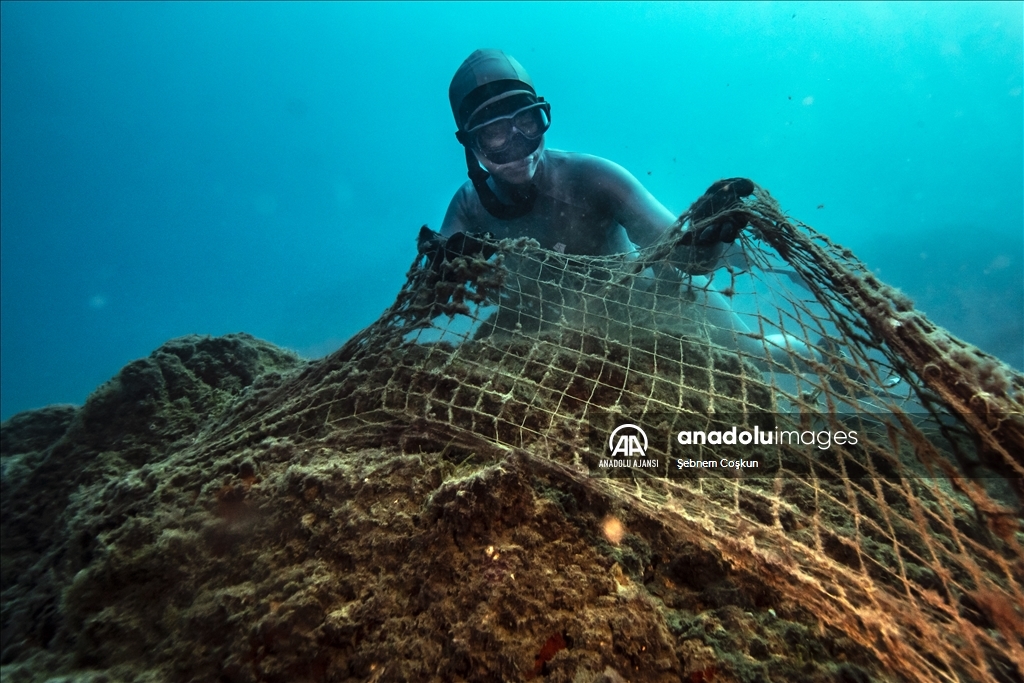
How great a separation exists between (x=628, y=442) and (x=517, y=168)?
8.39 ft

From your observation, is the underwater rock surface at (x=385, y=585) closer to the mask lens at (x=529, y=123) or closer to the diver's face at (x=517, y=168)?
the diver's face at (x=517, y=168)

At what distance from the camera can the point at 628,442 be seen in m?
1.75

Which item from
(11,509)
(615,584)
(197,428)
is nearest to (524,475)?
(615,584)

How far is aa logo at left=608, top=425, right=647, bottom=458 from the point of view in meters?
1.72

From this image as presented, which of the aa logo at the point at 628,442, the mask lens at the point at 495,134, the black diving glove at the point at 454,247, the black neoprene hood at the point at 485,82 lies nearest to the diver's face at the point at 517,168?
the mask lens at the point at 495,134

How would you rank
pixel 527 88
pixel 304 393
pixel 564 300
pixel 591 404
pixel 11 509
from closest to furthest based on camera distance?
pixel 591 404, pixel 304 393, pixel 11 509, pixel 564 300, pixel 527 88

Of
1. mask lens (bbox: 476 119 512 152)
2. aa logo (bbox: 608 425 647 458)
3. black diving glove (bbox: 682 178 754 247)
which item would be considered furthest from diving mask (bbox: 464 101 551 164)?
aa logo (bbox: 608 425 647 458)

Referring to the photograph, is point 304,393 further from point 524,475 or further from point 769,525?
point 769,525

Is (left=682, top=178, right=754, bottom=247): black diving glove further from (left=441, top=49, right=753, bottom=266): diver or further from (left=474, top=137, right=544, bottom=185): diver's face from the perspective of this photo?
(left=474, top=137, right=544, bottom=185): diver's face

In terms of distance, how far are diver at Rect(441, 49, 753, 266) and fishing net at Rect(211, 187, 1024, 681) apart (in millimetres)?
1037

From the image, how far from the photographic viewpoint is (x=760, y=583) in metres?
1.33

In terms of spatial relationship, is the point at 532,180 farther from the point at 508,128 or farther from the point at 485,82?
the point at 485,82

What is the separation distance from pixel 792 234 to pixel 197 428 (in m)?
3.36

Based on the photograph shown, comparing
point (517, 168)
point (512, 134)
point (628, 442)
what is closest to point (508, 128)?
point (512, 134)
